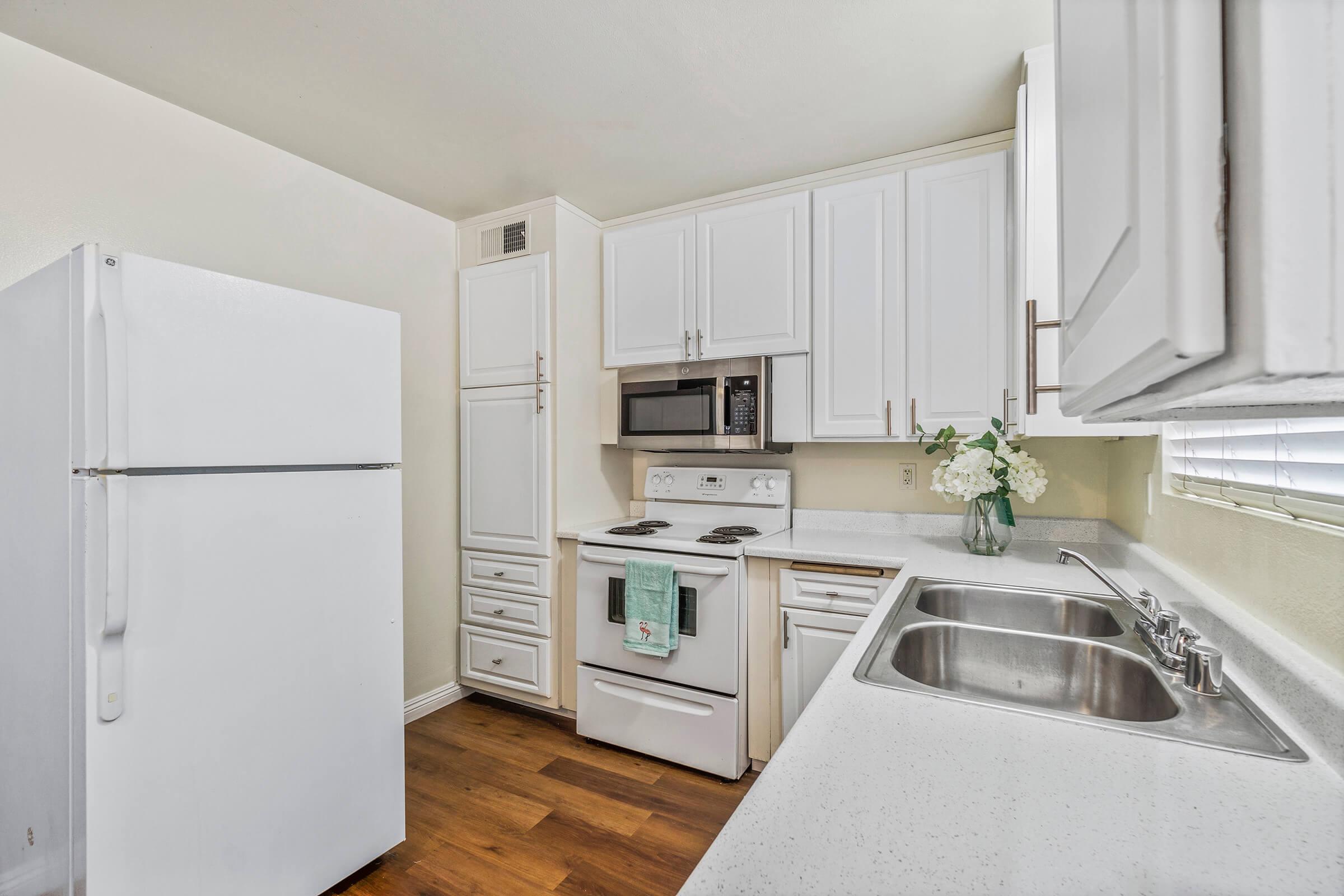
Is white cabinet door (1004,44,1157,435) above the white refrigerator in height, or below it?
above

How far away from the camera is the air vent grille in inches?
114

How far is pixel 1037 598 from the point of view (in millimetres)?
1489

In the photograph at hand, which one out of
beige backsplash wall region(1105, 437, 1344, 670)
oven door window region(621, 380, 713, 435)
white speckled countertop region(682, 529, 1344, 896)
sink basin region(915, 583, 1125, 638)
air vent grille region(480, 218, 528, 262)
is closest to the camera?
white speckled countertop region(682, 529, 1344, 896)

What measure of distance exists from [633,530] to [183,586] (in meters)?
1.62

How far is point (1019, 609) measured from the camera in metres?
1.52

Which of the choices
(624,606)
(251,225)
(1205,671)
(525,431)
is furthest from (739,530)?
(251,225)

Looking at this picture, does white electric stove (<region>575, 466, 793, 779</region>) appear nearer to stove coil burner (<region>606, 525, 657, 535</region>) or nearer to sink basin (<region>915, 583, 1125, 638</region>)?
stove coil burner (<region>606, 525, 657, 535</region>)

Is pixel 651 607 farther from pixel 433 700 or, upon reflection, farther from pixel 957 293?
pixel 957 293

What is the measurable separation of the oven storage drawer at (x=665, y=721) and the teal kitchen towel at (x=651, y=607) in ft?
0.59

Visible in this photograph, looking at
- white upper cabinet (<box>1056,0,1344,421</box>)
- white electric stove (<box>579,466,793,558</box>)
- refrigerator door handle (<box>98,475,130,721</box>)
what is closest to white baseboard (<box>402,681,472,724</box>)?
white electric stove (<box>579,466,793,558</box>)

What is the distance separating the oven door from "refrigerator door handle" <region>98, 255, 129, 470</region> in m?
1.58

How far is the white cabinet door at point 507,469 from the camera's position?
2.77m

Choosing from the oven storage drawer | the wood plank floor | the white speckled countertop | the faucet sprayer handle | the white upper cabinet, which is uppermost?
the white upper cabinet

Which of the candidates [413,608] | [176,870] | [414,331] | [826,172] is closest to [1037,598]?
[826,172]
